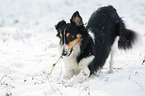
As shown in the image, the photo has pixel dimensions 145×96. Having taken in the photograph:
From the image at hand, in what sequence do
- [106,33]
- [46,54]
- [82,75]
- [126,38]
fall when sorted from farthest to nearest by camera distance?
[46,54] < [126,38] < [106,33] < [82,75]

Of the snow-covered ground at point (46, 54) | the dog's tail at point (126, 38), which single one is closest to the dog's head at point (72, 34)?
the snow-covered ground at point (46, 54)

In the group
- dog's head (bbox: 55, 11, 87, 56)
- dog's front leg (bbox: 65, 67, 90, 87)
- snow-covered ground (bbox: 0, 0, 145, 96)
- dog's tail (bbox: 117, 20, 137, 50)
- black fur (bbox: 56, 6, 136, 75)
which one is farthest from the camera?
dog's tail (bbox: 117, 20, 137, 50)

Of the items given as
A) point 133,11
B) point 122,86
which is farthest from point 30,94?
point 133,11

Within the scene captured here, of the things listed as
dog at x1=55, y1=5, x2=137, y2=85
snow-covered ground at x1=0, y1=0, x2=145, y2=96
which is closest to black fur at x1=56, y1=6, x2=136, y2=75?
dog at x1=55, y1=5, x2=137, y2=85

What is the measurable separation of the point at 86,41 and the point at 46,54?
2.12 m

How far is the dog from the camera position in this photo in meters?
3.09

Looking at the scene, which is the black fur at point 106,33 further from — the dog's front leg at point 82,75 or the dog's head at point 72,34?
the dog's head at point 72,34

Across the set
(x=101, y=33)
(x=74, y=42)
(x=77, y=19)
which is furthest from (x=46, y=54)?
(x=77, y=19)

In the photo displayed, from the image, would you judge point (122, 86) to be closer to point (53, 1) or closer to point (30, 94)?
point (30, 94)

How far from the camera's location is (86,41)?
125 inches

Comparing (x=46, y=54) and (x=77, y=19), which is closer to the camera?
(x=77, y=19)

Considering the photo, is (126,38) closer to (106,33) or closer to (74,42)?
(106,33)

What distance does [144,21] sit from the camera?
8578mm

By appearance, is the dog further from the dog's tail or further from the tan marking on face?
the dog's tail
